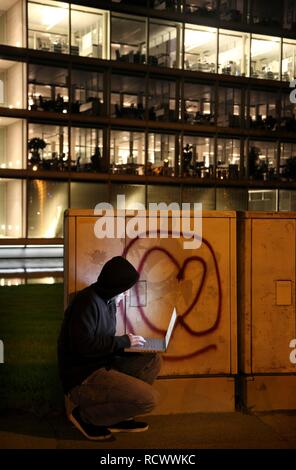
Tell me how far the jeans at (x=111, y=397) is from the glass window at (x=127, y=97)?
33.2 metres

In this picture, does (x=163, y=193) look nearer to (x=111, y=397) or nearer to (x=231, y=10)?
(x=231, y=10)

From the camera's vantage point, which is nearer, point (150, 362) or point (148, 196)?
point (150, 362)

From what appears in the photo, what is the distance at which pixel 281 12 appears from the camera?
41.4 meters

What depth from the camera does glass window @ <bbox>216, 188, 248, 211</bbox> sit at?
39.6 metres

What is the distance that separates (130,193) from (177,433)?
3297 cm

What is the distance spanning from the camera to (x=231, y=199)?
131ft

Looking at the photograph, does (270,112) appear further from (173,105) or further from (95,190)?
(95,190)

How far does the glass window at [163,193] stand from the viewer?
3812 centimetres

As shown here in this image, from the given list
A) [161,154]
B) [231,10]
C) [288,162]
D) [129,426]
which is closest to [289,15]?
[231,10]

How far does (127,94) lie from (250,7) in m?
A: 9.46

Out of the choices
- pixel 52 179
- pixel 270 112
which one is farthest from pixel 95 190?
pixel 270 112

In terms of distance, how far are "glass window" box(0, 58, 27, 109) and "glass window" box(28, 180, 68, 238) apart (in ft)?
13.6

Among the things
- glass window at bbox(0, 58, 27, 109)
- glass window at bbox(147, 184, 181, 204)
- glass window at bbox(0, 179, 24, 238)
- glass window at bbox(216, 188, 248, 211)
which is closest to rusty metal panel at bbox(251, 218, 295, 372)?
glass window at bbox(0, 179, 24, 238)
